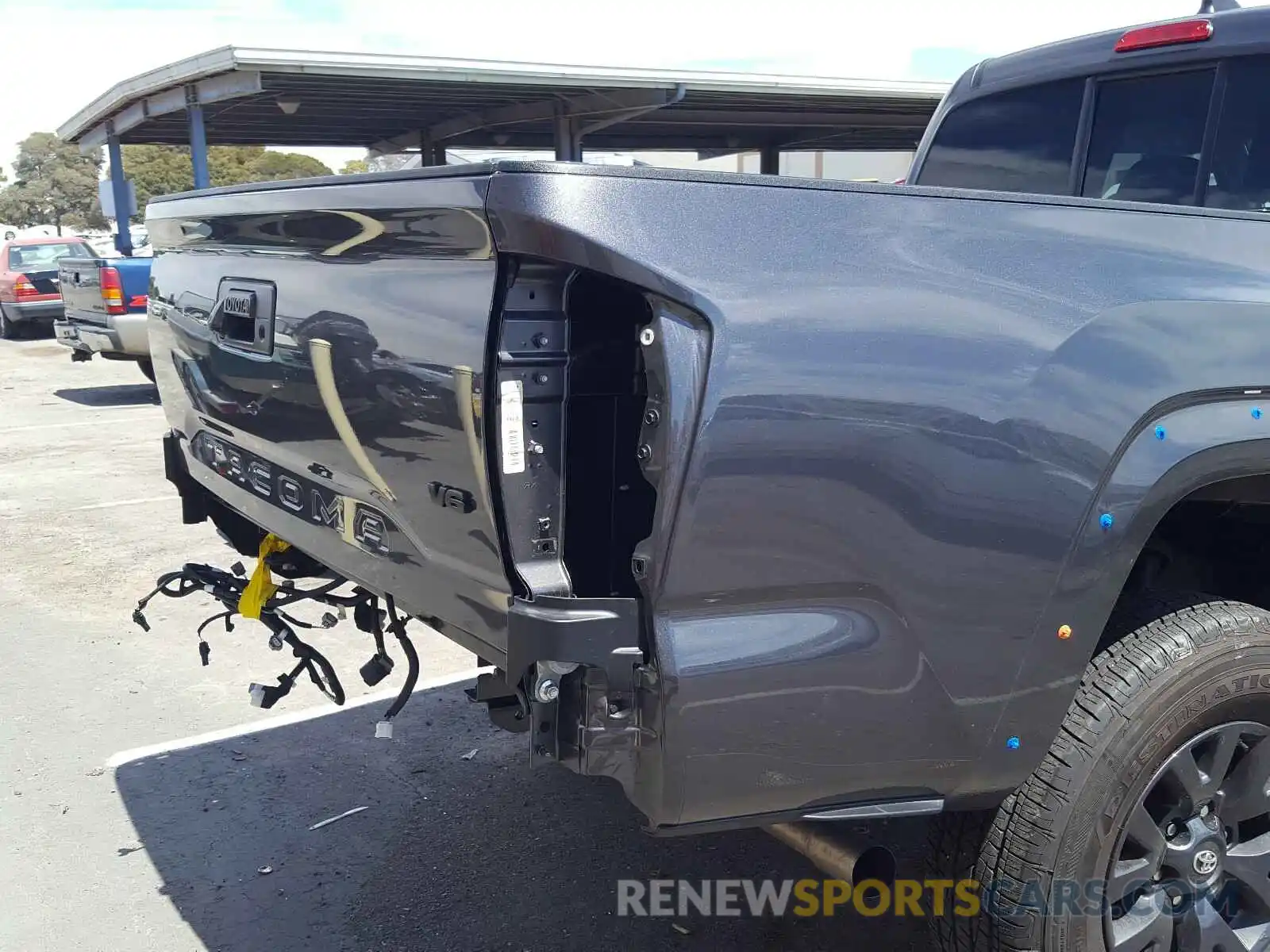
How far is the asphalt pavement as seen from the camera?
322 cm

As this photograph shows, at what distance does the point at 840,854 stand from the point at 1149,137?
241cm

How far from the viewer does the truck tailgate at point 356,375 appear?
2.18 m

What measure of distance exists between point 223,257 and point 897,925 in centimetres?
259

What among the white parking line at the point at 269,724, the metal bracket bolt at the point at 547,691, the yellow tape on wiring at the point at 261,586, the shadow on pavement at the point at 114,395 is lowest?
the shadow on pavement at the point at 114,395

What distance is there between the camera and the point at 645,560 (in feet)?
6.63

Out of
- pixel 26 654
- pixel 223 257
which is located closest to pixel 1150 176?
pixel 223 257

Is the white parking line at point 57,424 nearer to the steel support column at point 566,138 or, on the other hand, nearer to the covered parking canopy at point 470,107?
the covered parking canopy at point 470,107

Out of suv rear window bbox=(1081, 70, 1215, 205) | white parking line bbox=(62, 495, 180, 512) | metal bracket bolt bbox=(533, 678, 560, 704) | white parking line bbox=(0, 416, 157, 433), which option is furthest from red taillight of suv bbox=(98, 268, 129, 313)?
metal bracket bolt bbox=(533, 678, 560, 704)

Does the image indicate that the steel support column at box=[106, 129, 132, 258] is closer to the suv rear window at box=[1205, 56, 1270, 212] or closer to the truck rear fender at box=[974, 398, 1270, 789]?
the suv rear window at box=[1205, 56, 1270, 212]

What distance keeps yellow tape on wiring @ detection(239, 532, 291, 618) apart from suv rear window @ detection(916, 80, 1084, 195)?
2476 mm

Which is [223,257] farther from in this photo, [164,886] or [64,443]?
[64,443]

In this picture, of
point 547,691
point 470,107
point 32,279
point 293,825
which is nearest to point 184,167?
point 32,279

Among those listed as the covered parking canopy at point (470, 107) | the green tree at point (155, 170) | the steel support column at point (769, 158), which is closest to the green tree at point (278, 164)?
the green tree at point (155, 170)

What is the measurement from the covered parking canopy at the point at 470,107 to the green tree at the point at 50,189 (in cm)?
6403
